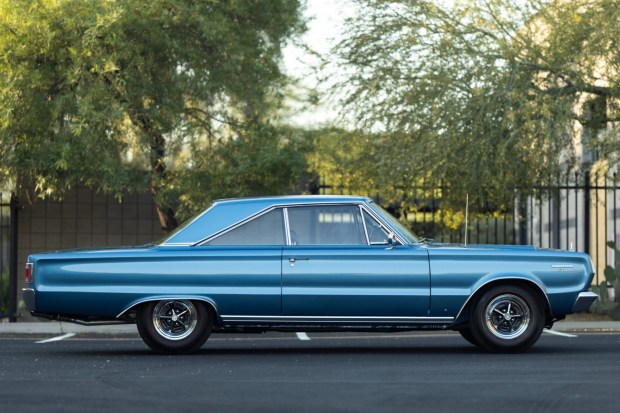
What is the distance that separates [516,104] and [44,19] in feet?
24.9

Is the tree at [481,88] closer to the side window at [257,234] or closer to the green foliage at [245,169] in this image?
the green foliage at [245,169]

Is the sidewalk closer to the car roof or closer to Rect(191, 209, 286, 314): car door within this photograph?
the car roof

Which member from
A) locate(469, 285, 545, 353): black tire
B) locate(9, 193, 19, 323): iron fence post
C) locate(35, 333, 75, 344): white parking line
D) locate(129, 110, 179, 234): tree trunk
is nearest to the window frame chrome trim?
locate(469, 285, 545, 353): black tire

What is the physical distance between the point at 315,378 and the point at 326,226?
295 centimetres

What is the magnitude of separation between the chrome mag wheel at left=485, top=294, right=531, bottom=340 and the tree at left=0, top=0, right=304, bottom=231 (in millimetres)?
8487

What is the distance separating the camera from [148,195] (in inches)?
915

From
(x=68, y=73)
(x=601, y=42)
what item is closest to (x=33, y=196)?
(x=68, y=73)

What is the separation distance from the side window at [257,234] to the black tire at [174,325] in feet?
2.38

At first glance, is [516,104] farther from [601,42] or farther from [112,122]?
[112,122]

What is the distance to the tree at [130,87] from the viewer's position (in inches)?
775

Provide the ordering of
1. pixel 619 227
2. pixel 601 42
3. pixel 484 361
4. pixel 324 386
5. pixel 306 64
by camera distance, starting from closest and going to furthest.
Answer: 1. pixel 324 386
2. pixel 484 361
3. pixel 601 42
4. pixel 306 64
5. pixel 619 227

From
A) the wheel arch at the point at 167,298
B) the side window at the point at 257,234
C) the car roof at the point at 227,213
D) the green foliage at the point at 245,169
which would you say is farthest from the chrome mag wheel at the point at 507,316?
the green foliage at the point at 245,169

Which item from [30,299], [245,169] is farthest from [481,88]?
[30,299]

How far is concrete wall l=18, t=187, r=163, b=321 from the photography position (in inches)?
902
